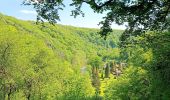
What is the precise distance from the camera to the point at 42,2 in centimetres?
1430

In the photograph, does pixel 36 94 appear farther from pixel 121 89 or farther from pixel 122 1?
pixel 122 1

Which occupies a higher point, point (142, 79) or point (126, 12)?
point (126, 12)

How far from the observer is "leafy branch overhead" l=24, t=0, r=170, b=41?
14406mm

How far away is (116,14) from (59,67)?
243ft

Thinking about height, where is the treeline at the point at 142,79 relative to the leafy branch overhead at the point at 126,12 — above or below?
below

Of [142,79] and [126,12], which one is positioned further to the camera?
[142,79]

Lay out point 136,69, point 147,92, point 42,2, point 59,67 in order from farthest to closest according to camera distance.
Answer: point 59,67
point 136,69
point 147,92
point 42,2

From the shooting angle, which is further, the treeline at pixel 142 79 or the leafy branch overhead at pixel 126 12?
the treeline at pixel 142 79

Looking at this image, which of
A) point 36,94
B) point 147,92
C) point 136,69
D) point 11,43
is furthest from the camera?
point 36,94

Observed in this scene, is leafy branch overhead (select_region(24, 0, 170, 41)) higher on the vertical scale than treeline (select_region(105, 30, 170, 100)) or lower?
higher

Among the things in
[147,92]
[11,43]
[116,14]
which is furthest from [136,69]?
[116,14]

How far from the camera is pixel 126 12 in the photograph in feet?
48.8

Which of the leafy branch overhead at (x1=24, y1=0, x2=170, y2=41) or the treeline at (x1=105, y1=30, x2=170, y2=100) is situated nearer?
the leafy branch overhead at (x1=24, y1=0, x2=170, y2=41)

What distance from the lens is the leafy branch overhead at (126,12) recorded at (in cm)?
1441
